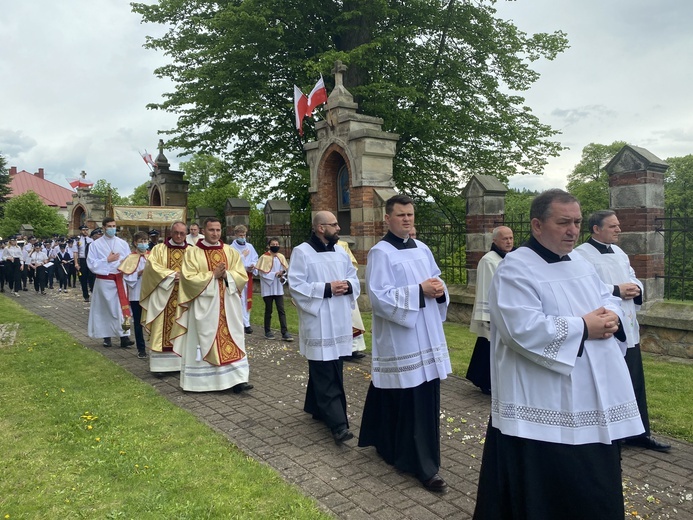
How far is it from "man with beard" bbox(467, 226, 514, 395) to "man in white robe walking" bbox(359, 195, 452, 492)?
205 centimetres

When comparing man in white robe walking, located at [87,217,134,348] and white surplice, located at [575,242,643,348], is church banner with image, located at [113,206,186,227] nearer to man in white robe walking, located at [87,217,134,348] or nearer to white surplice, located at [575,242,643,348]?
man in white robe walking, located at [87,217,134,348]

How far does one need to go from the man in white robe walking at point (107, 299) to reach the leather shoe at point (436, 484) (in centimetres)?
714

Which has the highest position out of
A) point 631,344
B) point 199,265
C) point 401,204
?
point 401,204

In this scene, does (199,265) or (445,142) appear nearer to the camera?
(199,265)

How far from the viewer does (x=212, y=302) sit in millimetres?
6930

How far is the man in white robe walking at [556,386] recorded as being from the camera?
9.16ft

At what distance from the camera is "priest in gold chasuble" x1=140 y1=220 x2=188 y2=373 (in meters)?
7.67

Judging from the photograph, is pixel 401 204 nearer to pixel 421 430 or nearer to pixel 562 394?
pixel 421 430

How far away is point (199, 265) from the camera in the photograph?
698cm

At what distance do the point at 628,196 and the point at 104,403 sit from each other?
306 inches

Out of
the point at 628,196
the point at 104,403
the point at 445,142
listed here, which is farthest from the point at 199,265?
the point at 445,142

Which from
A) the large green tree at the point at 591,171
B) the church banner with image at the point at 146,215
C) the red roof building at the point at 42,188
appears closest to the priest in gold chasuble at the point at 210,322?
the church banner with image at the point at 146,215

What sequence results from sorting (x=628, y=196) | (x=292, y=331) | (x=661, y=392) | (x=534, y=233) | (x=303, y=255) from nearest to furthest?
1. (x=534, y=233)
2. (x=303, y=255)
3. (x=661, y=392)
4. (x=628, y=196)
5. (x=292, y=331)

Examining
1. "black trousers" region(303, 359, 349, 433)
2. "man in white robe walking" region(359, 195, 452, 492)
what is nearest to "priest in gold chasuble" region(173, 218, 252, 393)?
"black trousers" region(303, 359, 349, 433)
